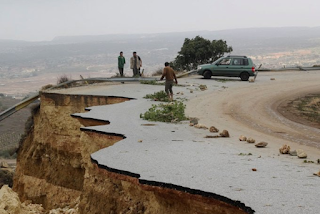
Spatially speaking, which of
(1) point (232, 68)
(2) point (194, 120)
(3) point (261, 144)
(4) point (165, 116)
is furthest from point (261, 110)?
(1) point (232, 68)

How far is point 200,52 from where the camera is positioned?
44.4m

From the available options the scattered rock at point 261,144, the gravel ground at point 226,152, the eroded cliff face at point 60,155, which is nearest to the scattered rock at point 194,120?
the gravel ground at point 226,152

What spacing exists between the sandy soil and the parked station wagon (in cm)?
99

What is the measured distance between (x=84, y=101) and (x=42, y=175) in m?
3.86

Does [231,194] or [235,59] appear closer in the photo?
[231,194]

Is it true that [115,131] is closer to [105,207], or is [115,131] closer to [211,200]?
[105,207]

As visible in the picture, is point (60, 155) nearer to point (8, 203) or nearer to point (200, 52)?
point (8, 203)

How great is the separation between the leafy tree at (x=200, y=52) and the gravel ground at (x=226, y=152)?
2232cm

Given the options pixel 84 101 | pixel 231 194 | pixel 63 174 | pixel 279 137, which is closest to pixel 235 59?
pixel 84 101

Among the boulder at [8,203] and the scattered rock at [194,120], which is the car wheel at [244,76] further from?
the boulder at [8,203]

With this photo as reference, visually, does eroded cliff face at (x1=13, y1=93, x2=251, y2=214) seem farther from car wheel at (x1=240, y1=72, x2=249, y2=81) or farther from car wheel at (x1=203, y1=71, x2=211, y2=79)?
car wheel at (x1=240, y1=72, x2=249, y2=81)

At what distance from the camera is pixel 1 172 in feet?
132

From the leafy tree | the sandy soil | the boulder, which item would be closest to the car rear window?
the sandy soil

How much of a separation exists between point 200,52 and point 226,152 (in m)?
33.8
